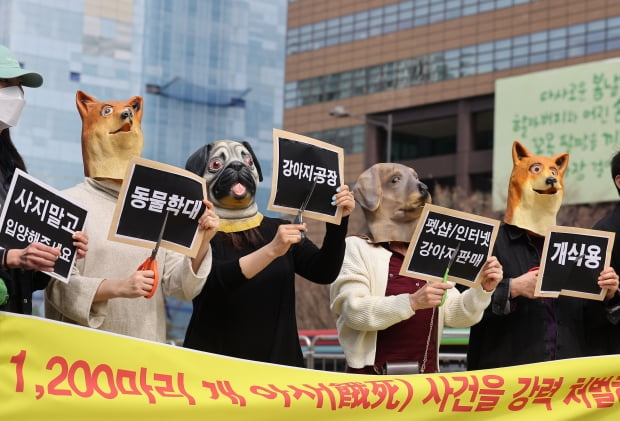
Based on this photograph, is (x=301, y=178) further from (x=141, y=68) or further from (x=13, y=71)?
(x=141, y=68)

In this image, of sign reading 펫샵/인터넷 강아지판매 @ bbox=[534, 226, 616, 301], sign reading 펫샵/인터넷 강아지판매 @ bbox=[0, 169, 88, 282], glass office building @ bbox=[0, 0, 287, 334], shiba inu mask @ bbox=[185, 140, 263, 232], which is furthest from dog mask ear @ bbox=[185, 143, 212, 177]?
glass office building @ bbox=[0, 0, 287, 334]

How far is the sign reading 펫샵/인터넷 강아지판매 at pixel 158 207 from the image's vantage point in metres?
4.82

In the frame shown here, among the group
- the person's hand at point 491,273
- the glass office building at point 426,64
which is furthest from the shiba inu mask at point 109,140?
the glass office building at point 426,64

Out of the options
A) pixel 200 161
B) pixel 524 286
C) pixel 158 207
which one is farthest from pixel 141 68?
pixel 158 207

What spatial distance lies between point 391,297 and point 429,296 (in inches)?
10.0

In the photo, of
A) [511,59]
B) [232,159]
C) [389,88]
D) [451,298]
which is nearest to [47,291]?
[232,159]

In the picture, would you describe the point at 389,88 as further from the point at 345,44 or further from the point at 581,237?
the point at 581,237

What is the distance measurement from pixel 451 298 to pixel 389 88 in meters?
47.7

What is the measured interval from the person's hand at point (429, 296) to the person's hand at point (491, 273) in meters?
0.23

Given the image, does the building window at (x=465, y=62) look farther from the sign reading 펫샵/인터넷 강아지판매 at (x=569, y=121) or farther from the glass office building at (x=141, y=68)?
the glass office building at (x=141, y=68)

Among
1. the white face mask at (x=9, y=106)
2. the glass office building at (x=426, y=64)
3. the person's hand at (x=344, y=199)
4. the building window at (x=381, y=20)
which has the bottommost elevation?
the person's hand at (x=344, y=199)

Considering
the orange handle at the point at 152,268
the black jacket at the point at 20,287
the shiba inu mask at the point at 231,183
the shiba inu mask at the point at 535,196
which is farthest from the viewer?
the shiba inu mask at the point at 535,196

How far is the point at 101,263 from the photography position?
523 centimetres

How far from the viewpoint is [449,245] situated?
5570 mm
